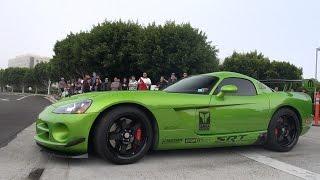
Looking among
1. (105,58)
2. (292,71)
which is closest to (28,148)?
(105,58)

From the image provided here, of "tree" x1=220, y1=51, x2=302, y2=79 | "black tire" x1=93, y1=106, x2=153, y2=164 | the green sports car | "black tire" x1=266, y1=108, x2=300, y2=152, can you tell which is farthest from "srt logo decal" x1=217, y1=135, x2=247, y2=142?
"tree" x1=220, y1=51, x2=302, y2=79

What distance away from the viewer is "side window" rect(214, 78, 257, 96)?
7109mm

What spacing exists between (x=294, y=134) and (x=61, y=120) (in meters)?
3.74

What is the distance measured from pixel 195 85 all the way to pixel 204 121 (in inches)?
27.7

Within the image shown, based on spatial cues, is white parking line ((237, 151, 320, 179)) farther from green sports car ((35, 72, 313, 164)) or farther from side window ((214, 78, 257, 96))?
side window ((214, 78, 257, 96))

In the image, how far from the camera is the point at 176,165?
6.10 metres

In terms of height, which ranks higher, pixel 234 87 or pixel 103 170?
pixel 234 87

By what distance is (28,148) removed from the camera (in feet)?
23.6

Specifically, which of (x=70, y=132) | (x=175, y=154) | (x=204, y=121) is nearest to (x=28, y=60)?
(x=175, y=154)

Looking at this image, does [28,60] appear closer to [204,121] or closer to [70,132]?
[204,121]

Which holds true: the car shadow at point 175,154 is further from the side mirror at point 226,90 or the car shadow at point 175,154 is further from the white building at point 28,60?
the white building at point 28,60

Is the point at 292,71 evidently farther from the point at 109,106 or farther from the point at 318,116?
the point at 109,106

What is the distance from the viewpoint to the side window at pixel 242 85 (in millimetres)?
7109

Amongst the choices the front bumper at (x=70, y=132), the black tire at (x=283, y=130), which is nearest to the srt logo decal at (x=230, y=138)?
the black tire at (x=283, y=130)
